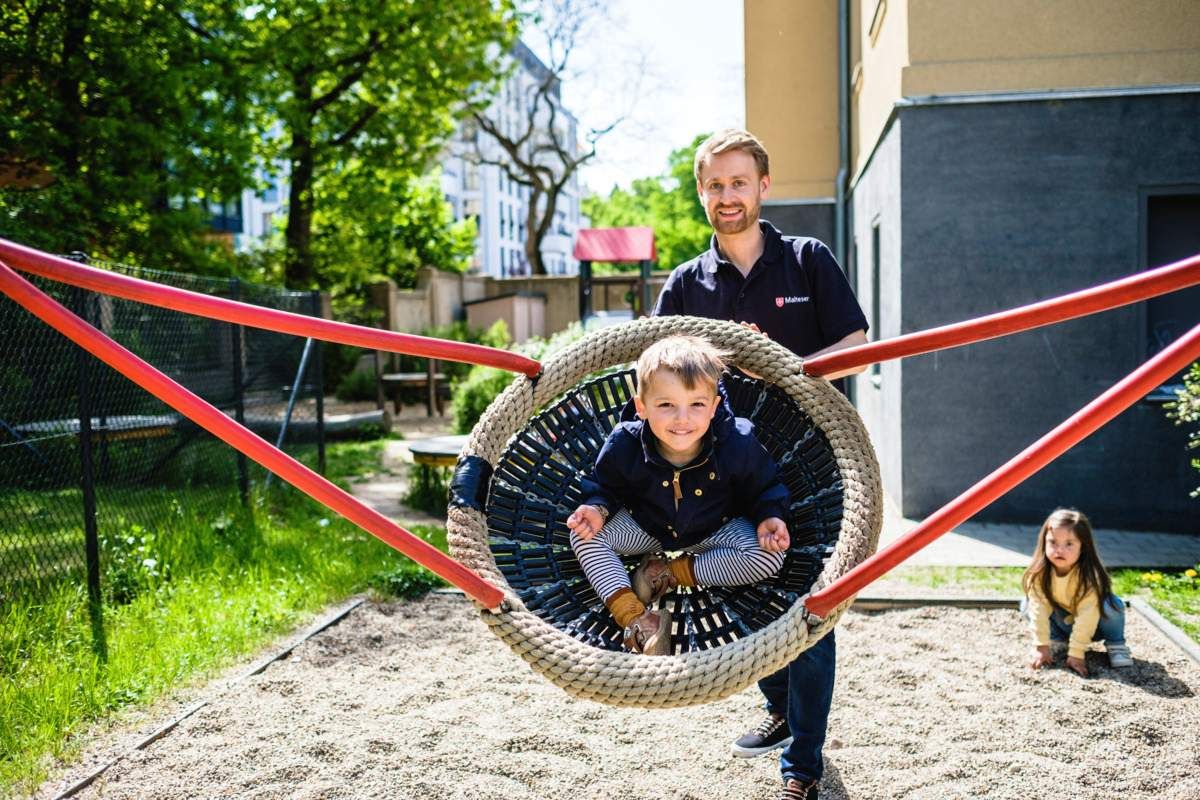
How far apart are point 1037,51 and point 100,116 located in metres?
8.50

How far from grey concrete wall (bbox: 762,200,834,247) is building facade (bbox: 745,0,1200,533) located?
4.13 metres

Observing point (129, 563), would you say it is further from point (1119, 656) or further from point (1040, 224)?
point (1040, 224)

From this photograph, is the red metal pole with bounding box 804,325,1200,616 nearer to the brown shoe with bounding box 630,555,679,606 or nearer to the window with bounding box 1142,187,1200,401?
the brown shoe with bounding box 630,555,679,606

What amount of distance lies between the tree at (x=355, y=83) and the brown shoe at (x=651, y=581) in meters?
11.0

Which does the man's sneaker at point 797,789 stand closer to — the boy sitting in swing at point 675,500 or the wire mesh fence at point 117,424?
the boy sitting in swing at point 675,500

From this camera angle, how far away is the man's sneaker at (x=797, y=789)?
8.29 feet

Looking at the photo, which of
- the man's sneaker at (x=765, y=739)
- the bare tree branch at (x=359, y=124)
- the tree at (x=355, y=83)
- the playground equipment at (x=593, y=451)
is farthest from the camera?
the bare tree branch at (x=359, y=124)

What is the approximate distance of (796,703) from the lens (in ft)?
8.22

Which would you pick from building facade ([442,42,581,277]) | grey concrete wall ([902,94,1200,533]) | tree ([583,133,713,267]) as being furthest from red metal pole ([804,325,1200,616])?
building facade ([442,42,581,277])

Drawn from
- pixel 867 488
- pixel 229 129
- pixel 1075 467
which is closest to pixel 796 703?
pixel 867 488

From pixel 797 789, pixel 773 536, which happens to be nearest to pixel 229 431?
pixel 773 536

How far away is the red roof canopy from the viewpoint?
67.9 feet

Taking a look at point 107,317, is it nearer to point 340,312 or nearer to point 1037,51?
point 1037,51

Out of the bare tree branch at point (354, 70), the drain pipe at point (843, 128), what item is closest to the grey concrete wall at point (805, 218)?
the drain pipe at point (843, 128)
